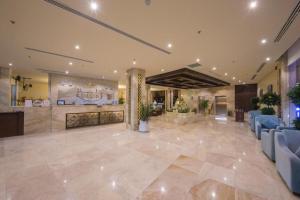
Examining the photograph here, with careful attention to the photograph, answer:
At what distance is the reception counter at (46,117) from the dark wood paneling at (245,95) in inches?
571

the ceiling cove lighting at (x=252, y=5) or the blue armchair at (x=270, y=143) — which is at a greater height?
the ceiling cove lighting at (x=252, y=5)

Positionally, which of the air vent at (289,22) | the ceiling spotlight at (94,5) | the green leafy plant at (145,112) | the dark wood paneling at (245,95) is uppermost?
the air vent at (289,22)

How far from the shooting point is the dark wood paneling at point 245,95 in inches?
526

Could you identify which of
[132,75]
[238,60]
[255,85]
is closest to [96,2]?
[132,75]

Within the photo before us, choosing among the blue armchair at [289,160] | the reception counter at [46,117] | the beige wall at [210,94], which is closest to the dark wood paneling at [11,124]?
the reception counter at [46,117]

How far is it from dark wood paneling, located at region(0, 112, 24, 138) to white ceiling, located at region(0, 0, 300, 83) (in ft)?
8.33

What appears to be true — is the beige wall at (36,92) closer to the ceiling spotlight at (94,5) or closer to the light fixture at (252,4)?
the ceiling spotlight at (94,5)

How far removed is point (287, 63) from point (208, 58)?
10.9ft

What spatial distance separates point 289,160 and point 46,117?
357 inches

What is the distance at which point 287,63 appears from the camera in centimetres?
557

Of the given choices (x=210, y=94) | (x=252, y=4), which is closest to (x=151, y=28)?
(x=252, y=4)

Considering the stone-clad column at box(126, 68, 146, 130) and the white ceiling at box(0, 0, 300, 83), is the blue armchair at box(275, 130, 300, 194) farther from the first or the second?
the stone-clad column at box(126, 68, 146, 130)

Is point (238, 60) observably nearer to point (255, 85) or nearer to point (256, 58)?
point (256, 58)

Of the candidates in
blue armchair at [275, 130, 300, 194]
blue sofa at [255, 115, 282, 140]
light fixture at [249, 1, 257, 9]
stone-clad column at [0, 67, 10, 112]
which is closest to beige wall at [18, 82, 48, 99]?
stone-clad column at [0, 67, 10, 112]
